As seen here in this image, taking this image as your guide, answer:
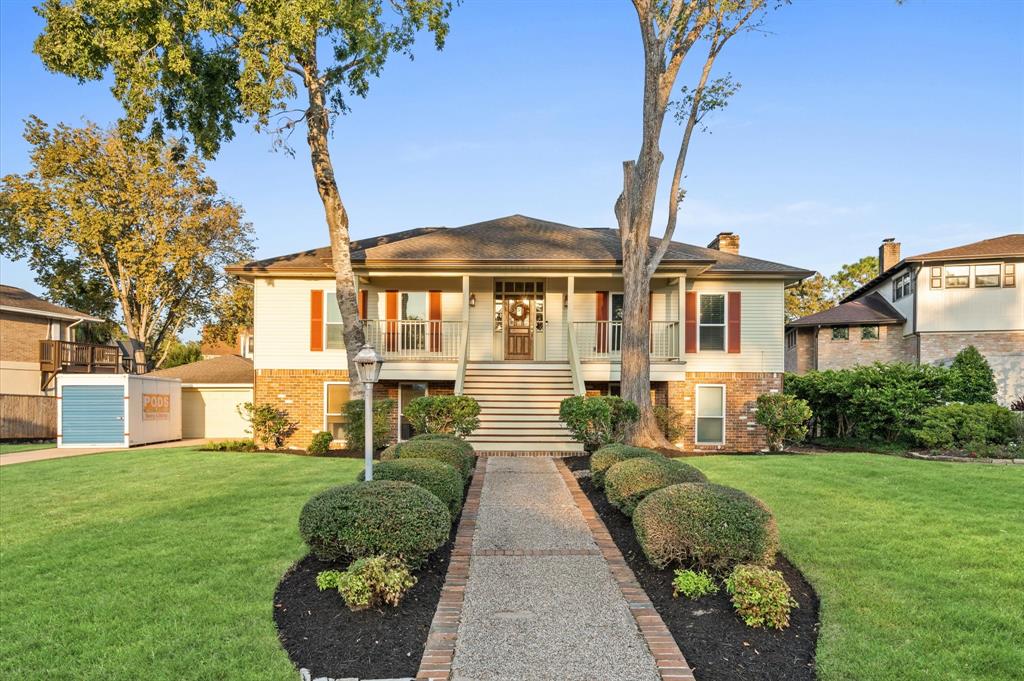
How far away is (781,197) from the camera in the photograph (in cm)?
1548

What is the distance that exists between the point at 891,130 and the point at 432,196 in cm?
1211

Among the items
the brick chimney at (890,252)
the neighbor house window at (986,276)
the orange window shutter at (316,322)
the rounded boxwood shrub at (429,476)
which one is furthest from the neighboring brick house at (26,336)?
the brick chimney at (890,252)

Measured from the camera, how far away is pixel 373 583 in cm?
421

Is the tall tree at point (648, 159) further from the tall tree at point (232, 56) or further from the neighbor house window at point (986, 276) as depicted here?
the neighbor house window at point (986, 276)

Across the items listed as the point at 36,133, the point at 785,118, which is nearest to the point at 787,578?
the point at 785,118

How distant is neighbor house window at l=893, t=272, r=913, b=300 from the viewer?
23.2 meters

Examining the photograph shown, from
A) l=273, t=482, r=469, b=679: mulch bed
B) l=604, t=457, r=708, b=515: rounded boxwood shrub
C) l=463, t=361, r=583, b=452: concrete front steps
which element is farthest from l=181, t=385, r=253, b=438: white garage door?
l=273, t=482, r=469, b=679: mulch bed

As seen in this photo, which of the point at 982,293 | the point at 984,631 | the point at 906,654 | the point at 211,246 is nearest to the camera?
the point at 906,654

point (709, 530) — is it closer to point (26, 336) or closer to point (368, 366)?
point (368, 366)

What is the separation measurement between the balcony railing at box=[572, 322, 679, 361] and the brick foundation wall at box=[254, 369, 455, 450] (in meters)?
3.58

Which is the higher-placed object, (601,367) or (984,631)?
(601,367)

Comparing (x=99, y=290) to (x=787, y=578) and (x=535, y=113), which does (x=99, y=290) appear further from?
(x=787, y=578)

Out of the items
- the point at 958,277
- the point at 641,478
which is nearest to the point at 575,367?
the point at 641,478

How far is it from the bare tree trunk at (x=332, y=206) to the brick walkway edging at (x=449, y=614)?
7.52 meters
